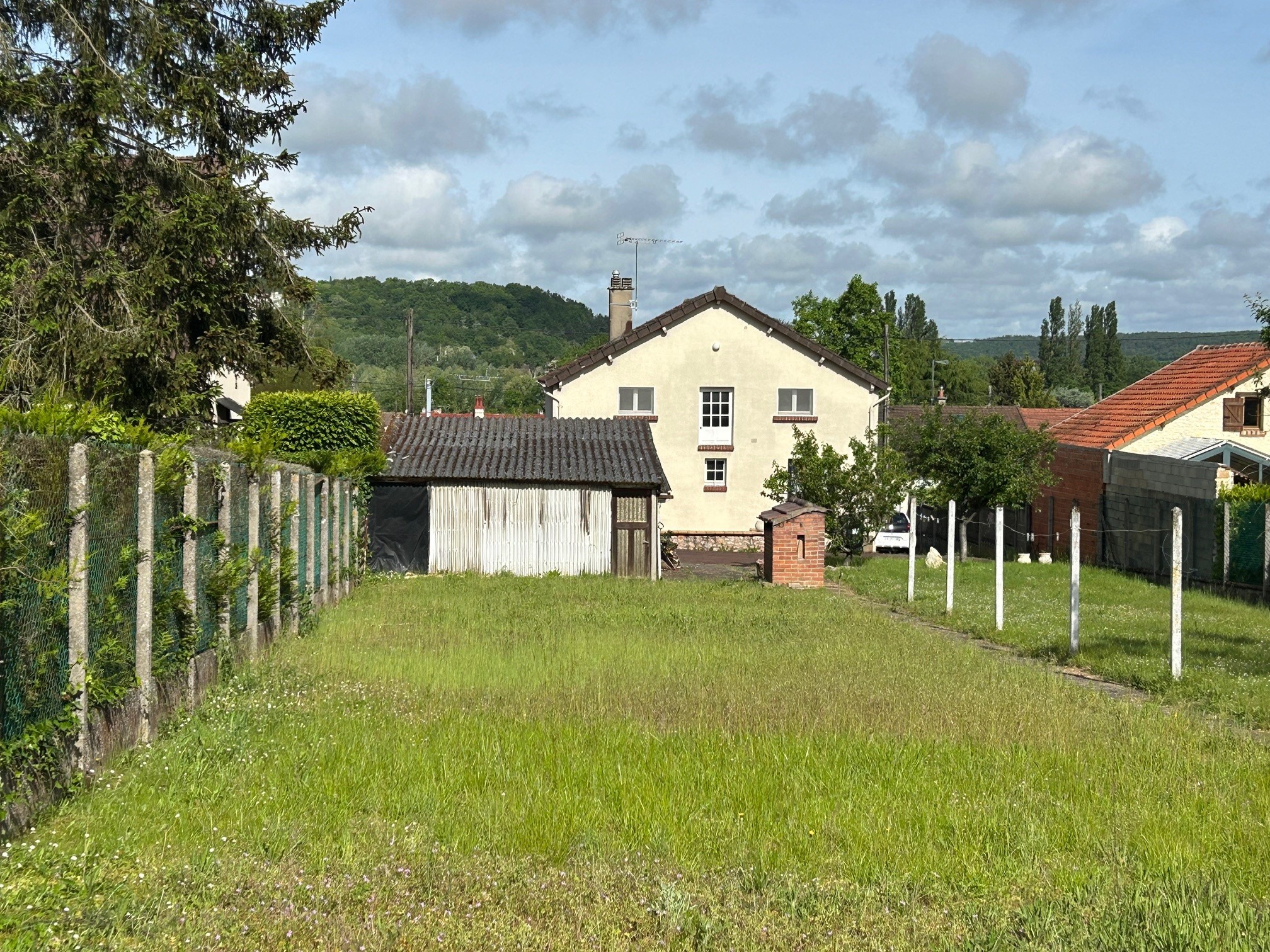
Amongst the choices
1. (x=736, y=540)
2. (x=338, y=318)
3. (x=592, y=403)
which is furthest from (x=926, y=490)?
(x=338, y=318)

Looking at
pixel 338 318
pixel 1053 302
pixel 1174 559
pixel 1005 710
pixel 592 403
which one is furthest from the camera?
pixel 1053 302

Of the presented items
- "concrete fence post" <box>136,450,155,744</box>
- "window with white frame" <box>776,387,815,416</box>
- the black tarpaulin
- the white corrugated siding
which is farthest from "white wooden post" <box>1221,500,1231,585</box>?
"concrete fence post" <box>136,450,155,744</box>

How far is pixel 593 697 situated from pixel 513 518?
19404 millimetres

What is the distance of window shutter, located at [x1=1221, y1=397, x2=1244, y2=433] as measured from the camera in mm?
39125

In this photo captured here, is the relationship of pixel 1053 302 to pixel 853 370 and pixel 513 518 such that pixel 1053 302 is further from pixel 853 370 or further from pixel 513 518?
pixel 513 518

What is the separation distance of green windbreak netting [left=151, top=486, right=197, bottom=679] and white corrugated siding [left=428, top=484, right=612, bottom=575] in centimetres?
1972

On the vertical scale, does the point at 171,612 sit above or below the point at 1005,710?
above

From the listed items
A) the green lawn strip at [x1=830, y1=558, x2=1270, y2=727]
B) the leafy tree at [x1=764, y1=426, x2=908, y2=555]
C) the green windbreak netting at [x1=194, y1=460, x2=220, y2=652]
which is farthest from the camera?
the leafy tree at [x1=764, y1=426, x2=908, y2=555]

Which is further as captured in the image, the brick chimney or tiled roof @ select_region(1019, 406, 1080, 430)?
tiled roof @ select_region(1019, 406, 1080, 430)

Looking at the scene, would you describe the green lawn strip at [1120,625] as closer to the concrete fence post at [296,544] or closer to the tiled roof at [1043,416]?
the concrete fence post at [296,544]


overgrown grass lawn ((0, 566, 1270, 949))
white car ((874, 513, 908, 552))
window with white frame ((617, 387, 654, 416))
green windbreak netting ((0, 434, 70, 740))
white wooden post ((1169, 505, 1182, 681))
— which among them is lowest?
white car ((874, 513, 908, 552))

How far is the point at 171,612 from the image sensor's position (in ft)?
32.4

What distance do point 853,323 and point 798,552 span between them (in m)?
47.9

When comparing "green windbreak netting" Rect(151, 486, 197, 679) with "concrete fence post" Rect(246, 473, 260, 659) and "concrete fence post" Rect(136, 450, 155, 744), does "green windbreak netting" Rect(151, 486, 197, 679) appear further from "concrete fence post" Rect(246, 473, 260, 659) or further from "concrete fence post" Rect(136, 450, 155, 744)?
"concrete fence post" Rect(246, 473, 260, 659)
